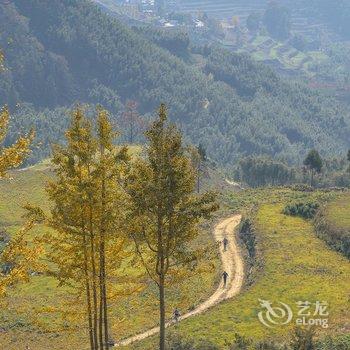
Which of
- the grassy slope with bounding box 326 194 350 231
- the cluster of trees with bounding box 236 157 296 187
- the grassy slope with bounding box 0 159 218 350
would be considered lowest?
the cluster of trees with bounding box 236 157 296 187

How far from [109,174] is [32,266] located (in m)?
7.45

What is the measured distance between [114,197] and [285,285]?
29.0m

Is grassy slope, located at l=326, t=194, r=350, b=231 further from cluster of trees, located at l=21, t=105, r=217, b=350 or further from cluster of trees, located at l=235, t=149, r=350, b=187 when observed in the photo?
cluster of trees, located at l=235, t=149, r=350, b=187

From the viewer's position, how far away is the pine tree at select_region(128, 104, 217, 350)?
1331 inches

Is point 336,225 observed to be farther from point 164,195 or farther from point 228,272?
point 164,195

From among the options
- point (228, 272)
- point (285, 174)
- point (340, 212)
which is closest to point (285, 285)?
point (228, 272)

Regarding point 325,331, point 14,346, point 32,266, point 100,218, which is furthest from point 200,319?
point 32,266

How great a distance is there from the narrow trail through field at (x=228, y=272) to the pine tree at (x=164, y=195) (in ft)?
65.6

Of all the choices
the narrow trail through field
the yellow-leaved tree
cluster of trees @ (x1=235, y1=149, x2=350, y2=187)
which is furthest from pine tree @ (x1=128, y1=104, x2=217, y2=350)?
cluster of trees @ (x1=235, y1=149, x2=350, y2=187)

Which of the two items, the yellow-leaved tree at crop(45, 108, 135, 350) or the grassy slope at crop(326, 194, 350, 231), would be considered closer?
the yellow-leaved tree at crop(45, 108, 135, 350)

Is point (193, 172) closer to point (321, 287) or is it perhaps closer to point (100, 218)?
point (100, 218)

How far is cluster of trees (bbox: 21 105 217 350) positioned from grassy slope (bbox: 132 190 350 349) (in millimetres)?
15158

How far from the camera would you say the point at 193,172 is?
34781 mm

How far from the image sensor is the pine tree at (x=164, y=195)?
111 feet
